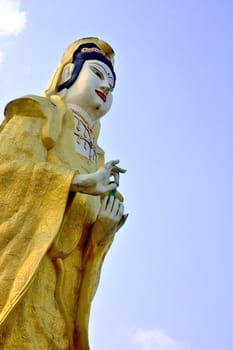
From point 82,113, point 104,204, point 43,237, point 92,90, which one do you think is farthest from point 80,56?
point 43,237

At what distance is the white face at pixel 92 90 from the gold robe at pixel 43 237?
18.1 inches

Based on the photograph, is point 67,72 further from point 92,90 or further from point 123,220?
point 123,220

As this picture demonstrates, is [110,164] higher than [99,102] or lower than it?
lower

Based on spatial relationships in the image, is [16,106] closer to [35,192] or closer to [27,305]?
[35,192]

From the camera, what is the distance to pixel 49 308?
4.14 meters

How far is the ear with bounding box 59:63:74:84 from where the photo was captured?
18.3 ft

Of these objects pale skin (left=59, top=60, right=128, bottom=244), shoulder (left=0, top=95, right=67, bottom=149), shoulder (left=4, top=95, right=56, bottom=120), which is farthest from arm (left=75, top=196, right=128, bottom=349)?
shoulder (left=4, top=95, right=56, bottom=120)

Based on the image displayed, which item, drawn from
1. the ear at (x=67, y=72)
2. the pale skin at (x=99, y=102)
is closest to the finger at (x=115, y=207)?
the pale skin at (x=99, y=102)

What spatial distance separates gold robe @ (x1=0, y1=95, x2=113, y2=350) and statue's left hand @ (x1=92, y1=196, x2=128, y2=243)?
2.1 inches

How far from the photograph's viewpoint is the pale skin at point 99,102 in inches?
181

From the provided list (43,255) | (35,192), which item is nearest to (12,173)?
(35,192)

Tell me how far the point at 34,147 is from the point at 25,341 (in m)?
1.51

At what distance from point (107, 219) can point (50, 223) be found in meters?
0.58

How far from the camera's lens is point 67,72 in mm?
5633
